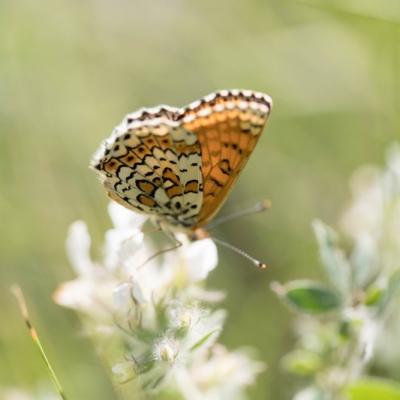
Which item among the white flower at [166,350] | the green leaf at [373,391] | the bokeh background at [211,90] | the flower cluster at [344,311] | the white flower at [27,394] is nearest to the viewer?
the white flower at [166,350]

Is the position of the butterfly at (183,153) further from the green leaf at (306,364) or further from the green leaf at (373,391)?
the green leaf at (373,391)

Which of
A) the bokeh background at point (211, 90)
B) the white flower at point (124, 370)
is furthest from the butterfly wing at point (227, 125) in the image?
the bokeh background at point (211, 90)

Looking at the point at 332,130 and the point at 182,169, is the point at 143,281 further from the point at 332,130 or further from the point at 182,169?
the point at 332,130

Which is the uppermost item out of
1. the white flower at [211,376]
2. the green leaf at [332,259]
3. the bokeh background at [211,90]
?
the bokeh background at [211,90]

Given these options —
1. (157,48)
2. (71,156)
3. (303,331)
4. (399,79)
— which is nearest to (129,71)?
(157,48)

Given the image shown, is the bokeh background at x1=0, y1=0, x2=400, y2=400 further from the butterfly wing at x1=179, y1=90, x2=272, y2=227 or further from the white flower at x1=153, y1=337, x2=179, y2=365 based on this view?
the white flower at x1=153, y1=337, x2=179, y2=365

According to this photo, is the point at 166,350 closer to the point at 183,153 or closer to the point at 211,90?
the point at 183,153
